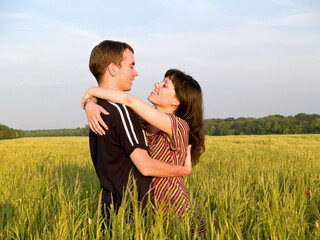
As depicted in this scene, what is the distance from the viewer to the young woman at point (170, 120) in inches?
85.0

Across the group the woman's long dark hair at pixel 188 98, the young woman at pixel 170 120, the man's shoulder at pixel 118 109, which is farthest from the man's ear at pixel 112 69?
the woman's long dark hair at pixel 188 98

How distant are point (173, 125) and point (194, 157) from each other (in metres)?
0.75

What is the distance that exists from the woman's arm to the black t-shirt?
1.9 inches

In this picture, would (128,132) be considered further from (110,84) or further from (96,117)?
(110,84)

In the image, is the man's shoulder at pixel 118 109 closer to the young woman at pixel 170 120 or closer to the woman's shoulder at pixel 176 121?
the young woman at pixel 170 120

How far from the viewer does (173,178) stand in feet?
7.39

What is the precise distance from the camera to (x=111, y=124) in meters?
2.15

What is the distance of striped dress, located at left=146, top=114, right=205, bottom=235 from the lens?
2197 millimetres

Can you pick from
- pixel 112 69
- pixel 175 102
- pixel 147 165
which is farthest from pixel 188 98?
pixel 147 165

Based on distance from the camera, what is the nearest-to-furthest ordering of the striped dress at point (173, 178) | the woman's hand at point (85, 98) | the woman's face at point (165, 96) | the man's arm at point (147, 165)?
the man's arm at point (147, 165)
the striped dress at point (173, 178)
the woman's hand at point (85, 98)
the woman's face at point (165, 96)

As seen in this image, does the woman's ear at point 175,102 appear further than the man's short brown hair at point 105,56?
Yes

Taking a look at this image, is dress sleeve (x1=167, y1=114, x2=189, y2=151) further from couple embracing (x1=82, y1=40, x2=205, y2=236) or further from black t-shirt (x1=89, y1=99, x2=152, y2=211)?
black t-shirt (x1=89, y1=99, x2=152, y2=211)

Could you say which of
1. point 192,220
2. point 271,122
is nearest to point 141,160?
point 192,220

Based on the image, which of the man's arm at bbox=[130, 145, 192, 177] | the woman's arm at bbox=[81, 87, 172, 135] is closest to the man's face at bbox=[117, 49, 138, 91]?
the woman's arm at bbox=[81, 87, 172, 135]
